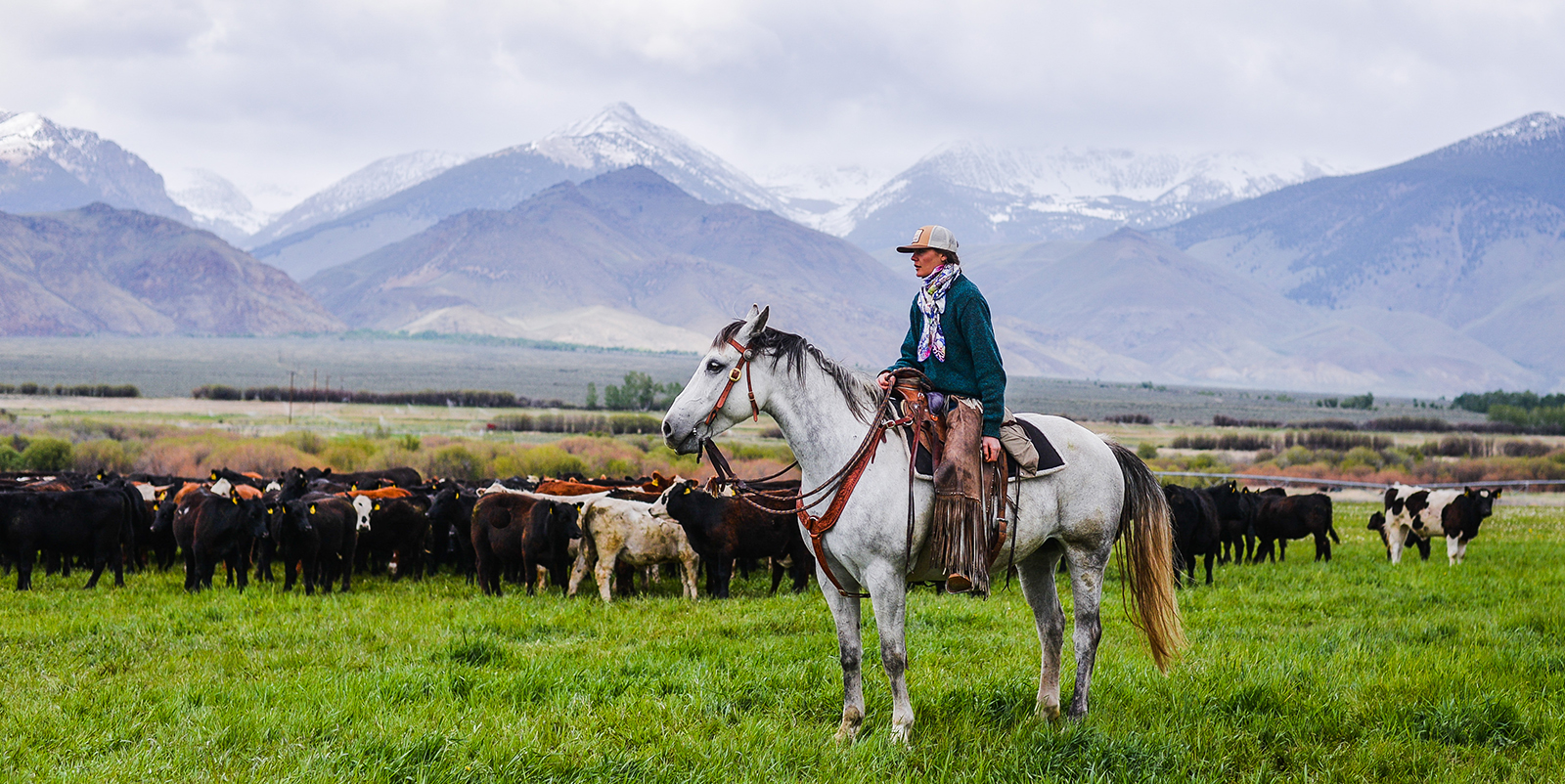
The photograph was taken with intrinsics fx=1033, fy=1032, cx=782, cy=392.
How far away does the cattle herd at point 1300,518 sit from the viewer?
1351cm

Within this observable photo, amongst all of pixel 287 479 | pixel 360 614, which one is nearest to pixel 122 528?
pixel 287 479

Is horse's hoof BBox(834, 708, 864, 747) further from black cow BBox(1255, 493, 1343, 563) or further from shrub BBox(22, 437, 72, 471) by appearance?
shrub BBox(22, 437, 72, 471)

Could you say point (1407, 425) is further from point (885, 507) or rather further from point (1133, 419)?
point (885, 507)

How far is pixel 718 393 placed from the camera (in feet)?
18.1

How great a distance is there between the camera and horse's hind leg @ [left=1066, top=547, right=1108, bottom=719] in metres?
5.98

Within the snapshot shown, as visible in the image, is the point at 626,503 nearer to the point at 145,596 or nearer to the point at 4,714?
the point at 145,596

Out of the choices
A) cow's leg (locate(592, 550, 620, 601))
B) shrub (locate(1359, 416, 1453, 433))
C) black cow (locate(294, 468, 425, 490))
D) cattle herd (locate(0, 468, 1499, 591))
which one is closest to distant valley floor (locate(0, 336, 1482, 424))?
shrub (locate(1359, 416, 1453, 433))

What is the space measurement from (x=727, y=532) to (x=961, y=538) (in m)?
6.85

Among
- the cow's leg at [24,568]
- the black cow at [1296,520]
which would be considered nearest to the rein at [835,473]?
the cow's leg at [24,568]

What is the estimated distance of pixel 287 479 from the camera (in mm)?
16016

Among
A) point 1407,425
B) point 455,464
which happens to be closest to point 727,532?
point 455,464

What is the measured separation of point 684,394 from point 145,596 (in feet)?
27.8

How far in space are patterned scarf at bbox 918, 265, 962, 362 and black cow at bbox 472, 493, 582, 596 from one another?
292 inches

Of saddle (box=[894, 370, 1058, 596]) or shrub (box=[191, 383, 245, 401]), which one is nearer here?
saddle (box=[894, 370, 1058, 596])
